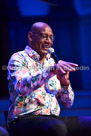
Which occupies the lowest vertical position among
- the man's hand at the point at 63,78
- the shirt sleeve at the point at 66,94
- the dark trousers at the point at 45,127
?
the dark trousers at the point at 45,127

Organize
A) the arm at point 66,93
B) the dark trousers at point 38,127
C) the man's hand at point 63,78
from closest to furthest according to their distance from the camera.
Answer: the dark trousers at point 38,127
the man's hand at point 63,78
the arm at point 66,93

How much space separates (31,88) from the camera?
1.46 meters

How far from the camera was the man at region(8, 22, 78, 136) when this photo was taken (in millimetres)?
1423

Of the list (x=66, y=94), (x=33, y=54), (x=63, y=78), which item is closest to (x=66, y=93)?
(x=66, y=94)

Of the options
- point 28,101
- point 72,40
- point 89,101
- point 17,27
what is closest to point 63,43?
point 72,40

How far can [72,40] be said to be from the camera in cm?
465

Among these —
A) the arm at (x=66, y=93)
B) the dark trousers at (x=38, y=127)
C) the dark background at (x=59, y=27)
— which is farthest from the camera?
the dark background at (x=59, y=27)

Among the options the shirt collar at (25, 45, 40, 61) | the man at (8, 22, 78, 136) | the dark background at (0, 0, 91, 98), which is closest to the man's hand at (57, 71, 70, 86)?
the man at (8, 22, 78, 136)

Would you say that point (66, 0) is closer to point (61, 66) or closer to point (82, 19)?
point (82, 19)

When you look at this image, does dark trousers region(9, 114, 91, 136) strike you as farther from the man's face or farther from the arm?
the man's face

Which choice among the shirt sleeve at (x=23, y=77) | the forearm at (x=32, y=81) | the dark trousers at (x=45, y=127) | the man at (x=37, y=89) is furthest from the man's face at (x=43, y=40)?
the dark trousers at (x=45, y=127)

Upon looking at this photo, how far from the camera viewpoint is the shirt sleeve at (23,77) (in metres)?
1.45

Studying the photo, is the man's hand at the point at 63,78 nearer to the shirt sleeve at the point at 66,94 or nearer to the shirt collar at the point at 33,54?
the shirt sleeve at the point at 66,94

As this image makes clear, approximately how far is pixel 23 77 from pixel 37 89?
154 millimetres
